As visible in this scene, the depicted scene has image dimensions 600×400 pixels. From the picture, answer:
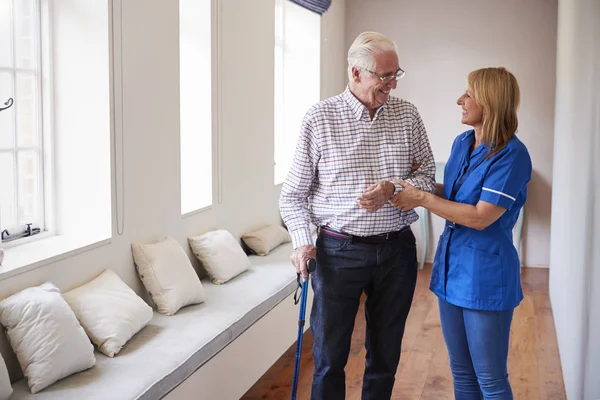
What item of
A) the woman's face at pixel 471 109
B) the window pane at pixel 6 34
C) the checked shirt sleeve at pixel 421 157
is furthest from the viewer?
the window pane at pixel 6 34

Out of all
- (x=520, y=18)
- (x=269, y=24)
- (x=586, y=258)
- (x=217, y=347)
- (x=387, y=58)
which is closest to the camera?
(x=387, y=58)

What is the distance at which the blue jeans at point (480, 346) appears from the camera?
8.49ft

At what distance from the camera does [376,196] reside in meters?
2.60

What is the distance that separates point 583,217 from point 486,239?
0.81 m

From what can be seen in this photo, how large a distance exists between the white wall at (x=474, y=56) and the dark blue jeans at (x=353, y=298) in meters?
4.62

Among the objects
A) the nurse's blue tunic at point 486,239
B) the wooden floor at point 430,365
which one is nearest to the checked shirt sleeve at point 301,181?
the nurse's blue tunic at point 486,239

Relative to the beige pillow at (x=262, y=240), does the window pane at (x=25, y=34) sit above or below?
above

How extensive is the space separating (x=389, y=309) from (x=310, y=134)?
70 centimetres

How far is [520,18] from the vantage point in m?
7.14

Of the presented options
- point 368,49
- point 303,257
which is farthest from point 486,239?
point 368,49

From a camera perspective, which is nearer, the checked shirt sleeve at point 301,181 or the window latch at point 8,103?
the checked shirt sleeve at point 301,181

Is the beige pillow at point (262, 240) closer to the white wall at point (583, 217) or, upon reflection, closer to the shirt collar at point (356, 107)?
the white wall at point (583, 217)

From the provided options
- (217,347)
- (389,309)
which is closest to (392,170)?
(389,309)

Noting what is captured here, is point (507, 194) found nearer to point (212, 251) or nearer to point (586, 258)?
point (586, 258)
